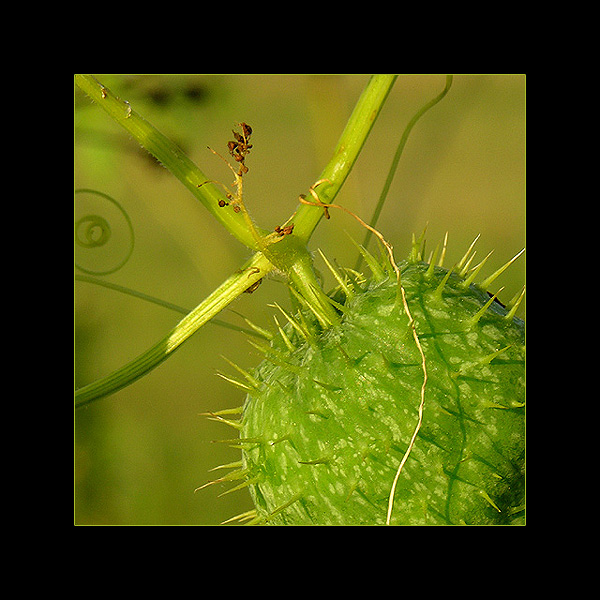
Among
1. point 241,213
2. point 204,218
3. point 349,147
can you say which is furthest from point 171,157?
point 204,218

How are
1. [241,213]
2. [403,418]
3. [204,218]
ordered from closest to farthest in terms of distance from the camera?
[403,418]
[241,213]
[204,218]

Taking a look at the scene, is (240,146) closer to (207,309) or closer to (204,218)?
(207,309)

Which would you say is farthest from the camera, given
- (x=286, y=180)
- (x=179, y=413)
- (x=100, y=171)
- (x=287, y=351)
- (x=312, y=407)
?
(x=179, y=413)

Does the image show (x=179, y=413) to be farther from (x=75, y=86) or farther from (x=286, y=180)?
(x=75, y=86)

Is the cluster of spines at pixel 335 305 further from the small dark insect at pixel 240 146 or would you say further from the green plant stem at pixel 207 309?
the small dark insect at pixel 240 146

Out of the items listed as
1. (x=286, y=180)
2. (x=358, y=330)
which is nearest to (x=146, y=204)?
(x=286, y=180)

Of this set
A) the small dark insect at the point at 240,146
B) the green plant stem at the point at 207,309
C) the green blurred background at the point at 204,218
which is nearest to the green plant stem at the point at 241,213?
the green plant stem at the point at 207,309

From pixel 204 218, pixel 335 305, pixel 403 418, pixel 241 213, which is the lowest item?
pixel 403 418

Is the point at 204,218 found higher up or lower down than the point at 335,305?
higher up
